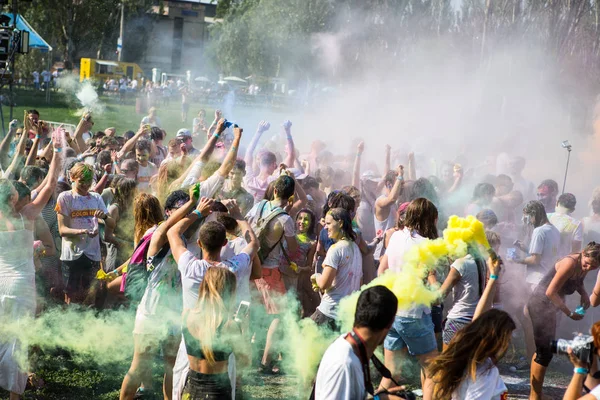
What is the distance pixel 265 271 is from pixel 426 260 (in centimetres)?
159

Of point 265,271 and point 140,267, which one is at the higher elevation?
point 140,267

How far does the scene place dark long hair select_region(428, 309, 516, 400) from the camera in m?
3.52

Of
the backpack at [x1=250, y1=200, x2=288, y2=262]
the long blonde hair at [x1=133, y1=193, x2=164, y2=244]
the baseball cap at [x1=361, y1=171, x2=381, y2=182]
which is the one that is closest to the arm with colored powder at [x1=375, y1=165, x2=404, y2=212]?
the baseball cap at [x1=361, y1=171, x2=381, y2=182]

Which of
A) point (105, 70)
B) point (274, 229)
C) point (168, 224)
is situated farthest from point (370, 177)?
point (105, 70)

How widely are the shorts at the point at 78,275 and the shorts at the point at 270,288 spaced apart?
65.2 inches

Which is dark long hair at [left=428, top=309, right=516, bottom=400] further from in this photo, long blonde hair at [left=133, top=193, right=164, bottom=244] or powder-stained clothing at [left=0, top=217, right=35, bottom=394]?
powder-stained clothing at [left=0, top=217, right=35, bottom=394]

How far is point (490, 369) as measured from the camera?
11.8 ft

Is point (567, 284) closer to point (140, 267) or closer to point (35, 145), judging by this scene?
point (140, 267)

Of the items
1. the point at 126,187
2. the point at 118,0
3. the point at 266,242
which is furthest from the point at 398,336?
the point at 118,0

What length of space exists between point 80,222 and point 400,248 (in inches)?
115

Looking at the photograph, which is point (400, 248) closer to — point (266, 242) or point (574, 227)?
point (266, 242)

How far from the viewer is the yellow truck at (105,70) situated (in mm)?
39797

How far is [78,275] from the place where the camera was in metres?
6.70

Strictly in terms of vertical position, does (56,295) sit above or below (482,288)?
below
